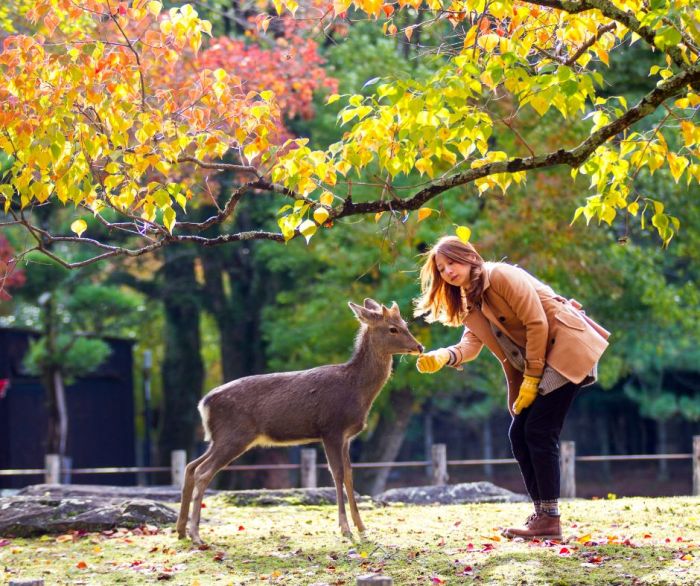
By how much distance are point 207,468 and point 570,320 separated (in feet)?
10.3

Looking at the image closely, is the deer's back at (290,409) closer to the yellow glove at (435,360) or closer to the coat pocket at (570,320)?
the yellow glove at (435,360)

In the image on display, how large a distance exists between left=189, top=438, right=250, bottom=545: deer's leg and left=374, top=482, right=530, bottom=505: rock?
3.79 metres

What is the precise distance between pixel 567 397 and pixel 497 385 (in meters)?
12.7

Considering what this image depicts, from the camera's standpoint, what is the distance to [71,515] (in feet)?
32.0

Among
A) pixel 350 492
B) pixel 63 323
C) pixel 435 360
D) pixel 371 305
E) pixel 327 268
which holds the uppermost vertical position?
pixel 327 268

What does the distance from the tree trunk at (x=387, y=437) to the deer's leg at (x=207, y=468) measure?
12.5 m

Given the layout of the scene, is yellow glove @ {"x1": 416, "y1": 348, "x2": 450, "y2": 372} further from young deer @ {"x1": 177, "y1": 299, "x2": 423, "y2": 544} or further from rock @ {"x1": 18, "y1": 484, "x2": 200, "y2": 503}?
rock @ {"x1": 18, "y1": 484, "x2": 200, "y2": 503}

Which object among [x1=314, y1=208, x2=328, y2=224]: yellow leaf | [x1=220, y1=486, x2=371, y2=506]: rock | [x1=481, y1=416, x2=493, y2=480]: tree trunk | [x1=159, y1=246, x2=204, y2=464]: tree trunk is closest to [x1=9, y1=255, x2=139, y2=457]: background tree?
[x1=159, y1=246, x2=204, y2=464]: tree trunk

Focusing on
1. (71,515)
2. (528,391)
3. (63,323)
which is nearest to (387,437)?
(63,323)

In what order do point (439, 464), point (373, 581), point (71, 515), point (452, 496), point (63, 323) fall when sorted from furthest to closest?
point (63, 323), point (439, 464), point (452, 496), point (71, 515), point (373, 581)

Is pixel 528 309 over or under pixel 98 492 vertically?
over

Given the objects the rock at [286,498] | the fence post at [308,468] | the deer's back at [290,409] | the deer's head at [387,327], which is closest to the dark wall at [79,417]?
the fence post at [308,468]

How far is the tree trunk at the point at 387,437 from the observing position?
832 inches

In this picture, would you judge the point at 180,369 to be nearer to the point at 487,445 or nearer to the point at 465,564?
the point at 487,445
